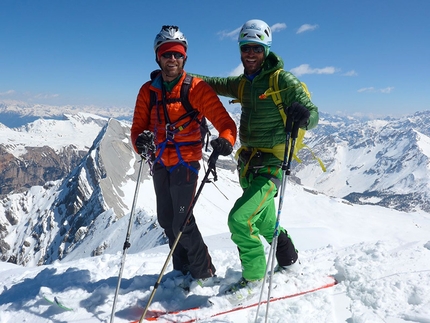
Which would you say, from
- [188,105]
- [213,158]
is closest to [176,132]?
[188,105]

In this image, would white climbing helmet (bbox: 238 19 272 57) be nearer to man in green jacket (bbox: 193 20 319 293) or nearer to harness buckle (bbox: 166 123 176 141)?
man in green jacket (bbox: 193 20 319 293)

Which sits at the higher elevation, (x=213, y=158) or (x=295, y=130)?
(x=295, y=130)

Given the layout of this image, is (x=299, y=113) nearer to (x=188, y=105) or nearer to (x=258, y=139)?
(x=258, y=139)

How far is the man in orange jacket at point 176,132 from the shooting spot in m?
5.87

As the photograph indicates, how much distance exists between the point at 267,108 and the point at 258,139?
622 mm

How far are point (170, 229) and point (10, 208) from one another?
200m

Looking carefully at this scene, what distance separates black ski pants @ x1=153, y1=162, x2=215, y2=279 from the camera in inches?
243

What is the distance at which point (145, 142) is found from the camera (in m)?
5.88

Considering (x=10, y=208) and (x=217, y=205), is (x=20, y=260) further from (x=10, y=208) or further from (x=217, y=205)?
(x=217, y=205)

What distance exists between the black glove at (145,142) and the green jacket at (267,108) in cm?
183

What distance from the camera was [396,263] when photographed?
7008 millimetres

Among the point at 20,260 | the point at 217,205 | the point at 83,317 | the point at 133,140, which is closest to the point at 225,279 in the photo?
the point at 83,317

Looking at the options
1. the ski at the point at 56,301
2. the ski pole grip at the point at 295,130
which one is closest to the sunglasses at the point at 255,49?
Result: the ski pole grip at the point at 295,130

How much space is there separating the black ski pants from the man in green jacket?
76 cm
